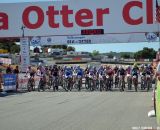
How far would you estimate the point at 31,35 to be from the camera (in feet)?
117

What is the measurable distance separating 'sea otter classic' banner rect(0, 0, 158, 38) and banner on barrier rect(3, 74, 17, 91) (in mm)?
5970

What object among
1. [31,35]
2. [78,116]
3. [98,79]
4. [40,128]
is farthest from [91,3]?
[40,128]

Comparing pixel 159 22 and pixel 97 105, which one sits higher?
pixel 159 22

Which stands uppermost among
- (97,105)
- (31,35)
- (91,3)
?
(91,3)

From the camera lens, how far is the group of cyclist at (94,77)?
29484mm

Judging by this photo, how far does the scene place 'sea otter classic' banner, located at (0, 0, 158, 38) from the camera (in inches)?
1355

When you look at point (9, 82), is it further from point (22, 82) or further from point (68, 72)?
point (68, 72)

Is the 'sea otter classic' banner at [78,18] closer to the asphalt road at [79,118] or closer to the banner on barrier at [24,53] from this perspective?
the banner on barrier at [24,53]

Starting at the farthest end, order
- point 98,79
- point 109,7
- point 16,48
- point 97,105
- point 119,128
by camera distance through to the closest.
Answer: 1. point 16,48
2. point 109,7
3. point 98,79
4. point 97,105
5. point 119,128

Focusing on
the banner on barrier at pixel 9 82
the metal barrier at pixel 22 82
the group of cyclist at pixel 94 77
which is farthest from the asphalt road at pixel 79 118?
the metal barrier at pixel 22 82

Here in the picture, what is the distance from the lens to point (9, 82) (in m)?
29.9

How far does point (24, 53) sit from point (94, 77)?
23.5 ft

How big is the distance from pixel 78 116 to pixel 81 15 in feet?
69.8

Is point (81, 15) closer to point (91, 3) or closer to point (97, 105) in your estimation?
point (91, 3)
